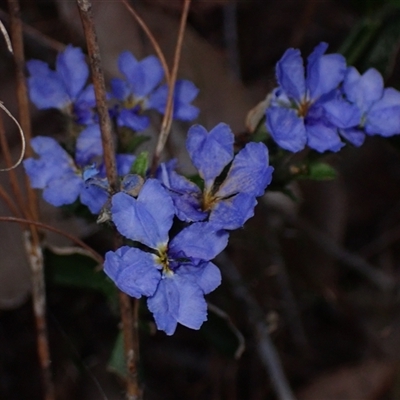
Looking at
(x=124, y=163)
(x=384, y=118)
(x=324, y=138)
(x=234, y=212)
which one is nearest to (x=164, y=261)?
(x=234, y=212)

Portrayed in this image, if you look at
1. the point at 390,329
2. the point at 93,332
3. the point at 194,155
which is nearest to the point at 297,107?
the point at 194,155

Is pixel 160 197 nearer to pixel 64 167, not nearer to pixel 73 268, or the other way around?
pixel 64 167

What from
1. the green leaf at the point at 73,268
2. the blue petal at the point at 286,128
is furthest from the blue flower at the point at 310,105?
the green leaf at the point at 73,268

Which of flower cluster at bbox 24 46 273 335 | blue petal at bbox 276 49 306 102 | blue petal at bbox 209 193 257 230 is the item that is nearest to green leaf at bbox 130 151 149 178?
flower cluster at bbox 24 46 273 335

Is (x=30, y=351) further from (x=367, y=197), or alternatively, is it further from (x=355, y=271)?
(x=367, y=197)

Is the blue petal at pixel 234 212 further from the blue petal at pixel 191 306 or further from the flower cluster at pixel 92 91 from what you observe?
the flower cluster at pixel 92 91

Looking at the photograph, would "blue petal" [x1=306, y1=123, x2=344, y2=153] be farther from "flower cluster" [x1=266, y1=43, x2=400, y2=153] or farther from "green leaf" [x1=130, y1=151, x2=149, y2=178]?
"green leaf" [x1=130, y1=151, x2=149, y2=178]
